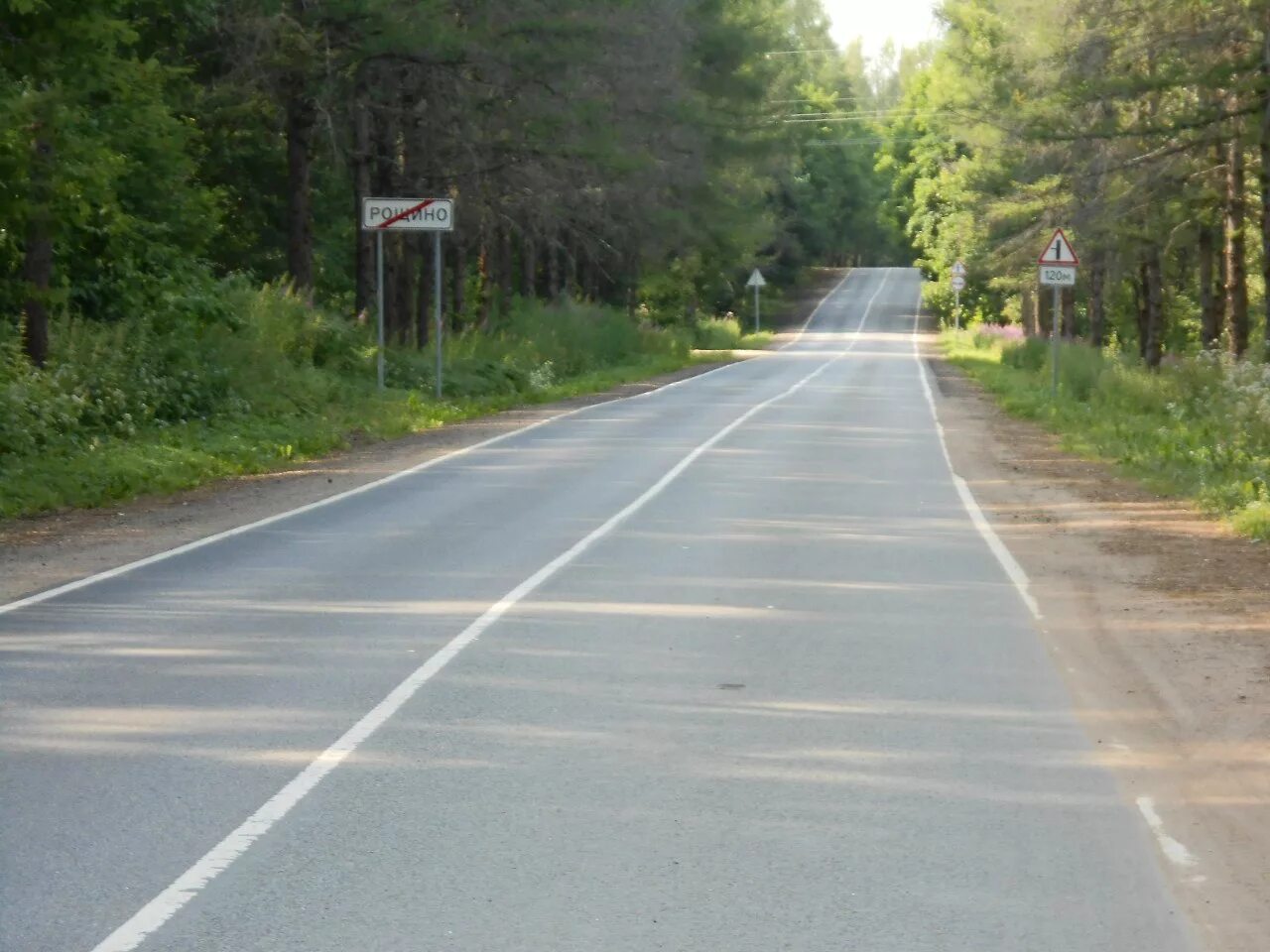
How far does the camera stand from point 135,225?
26547mm

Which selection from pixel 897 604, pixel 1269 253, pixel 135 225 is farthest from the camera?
pixel 1269 253

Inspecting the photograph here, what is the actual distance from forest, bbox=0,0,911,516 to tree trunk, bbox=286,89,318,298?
8 centimetres

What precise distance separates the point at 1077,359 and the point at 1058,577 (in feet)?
84.5

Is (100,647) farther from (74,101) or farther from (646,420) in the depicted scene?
(646,420)

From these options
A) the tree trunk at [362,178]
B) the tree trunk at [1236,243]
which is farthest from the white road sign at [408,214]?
the tree trunk at [1236,243]

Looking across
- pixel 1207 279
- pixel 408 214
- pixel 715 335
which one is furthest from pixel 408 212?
pixel 715 335

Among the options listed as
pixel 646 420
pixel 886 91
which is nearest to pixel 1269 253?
pixel 646 420

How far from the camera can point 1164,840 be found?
667 cm

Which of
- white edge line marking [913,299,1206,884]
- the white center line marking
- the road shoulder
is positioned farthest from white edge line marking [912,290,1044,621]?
the road shoulder

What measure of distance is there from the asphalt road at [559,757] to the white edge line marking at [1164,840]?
80 millimetres

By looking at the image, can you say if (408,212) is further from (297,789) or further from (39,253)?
(297,789)

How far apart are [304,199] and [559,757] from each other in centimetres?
2803

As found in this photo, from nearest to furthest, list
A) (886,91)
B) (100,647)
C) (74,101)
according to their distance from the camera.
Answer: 1. (100,647)
2. (74,101)
3. (886,91)

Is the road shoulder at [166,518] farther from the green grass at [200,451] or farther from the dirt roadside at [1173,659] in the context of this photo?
the dirt roadside at [1173,659]
